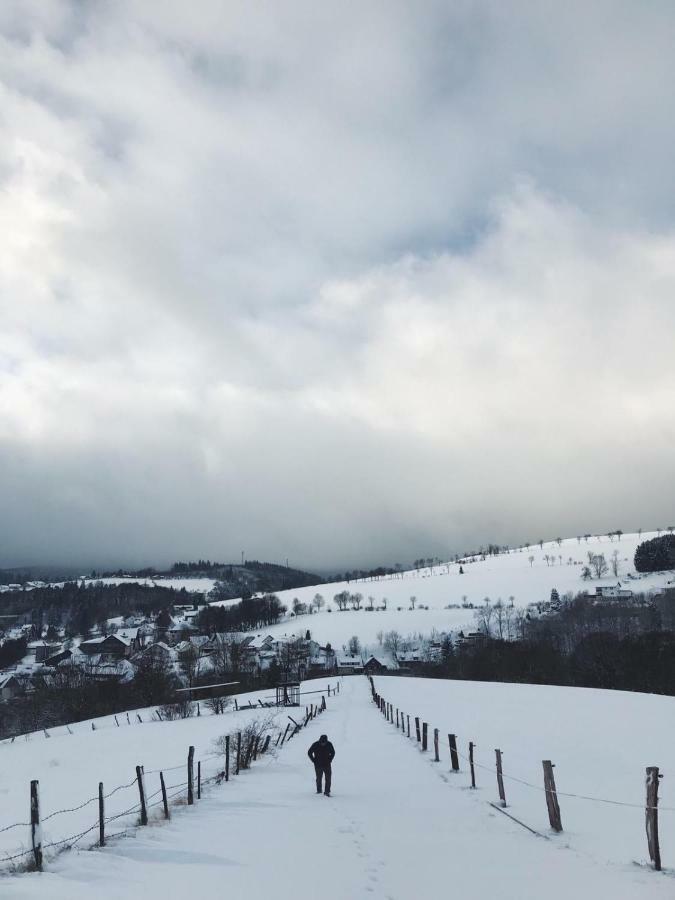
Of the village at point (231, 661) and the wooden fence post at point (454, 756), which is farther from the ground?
the wooden fence post at point (454, 756)

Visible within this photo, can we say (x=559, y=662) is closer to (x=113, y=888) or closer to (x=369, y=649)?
(x=369, y=649)

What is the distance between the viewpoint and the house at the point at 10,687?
11325 cm

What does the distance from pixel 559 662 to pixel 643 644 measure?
1831 centimetres

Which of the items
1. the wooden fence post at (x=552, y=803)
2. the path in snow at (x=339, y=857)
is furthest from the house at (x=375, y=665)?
the wooden fence post at (x=552, y=803)

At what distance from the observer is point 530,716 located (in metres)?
45.2

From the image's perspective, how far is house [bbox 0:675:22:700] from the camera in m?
113

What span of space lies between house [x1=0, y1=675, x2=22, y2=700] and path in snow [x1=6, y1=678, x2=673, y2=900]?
11257 cm

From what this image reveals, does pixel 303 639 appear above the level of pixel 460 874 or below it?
below

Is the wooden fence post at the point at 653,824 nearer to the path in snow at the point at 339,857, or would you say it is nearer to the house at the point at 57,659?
the path in snow at the point at 339,857

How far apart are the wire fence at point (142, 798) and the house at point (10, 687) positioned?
92217mm

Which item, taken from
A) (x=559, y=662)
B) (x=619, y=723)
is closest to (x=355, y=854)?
(x=619, y=723)

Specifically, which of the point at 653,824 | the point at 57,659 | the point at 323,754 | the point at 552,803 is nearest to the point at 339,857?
the point at 552,803

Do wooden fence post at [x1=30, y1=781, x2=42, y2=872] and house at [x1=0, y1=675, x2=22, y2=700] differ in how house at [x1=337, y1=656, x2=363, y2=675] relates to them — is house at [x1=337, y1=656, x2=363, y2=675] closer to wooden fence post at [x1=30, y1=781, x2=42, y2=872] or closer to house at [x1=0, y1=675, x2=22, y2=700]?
house at [x1=0, y1=675, x2=22, y2=700]

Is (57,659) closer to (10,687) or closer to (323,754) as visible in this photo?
(10,687)
